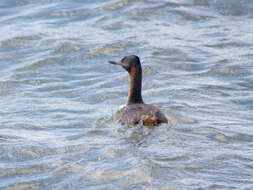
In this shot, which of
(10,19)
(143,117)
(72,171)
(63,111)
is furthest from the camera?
(10,19)

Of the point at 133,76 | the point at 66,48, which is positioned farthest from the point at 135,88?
the point at 66,48

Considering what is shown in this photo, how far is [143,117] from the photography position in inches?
356

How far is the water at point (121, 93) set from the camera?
7547mm

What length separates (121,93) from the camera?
1214 centimetres

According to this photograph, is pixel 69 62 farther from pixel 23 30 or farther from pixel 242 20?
pixel 242 20

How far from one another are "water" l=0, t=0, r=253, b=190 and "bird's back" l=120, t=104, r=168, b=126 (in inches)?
4.4

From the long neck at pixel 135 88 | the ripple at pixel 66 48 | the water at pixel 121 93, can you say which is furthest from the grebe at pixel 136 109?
the ripple at pixel 66 48

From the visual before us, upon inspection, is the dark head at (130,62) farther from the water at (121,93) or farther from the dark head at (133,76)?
the water at (121,93)

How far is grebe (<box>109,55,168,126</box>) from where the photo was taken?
29.6 feet

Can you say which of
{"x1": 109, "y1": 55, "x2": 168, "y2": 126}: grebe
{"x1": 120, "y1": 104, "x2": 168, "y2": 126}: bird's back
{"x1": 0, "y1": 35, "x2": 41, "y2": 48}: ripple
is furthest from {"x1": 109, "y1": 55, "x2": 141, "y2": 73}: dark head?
{"x1": 0, "y1": 35, "x2": 41, "y2": 48}: ripple

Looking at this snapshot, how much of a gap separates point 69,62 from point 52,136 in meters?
5.26

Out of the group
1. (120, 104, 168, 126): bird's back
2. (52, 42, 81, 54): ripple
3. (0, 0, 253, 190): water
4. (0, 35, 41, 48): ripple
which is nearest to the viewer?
(0, 0, 253, 190): water

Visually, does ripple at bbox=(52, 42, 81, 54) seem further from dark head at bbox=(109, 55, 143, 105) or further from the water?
dark head at bbox=(109, 55, 143, 105)

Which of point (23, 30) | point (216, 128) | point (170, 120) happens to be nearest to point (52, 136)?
point (170, 120)
